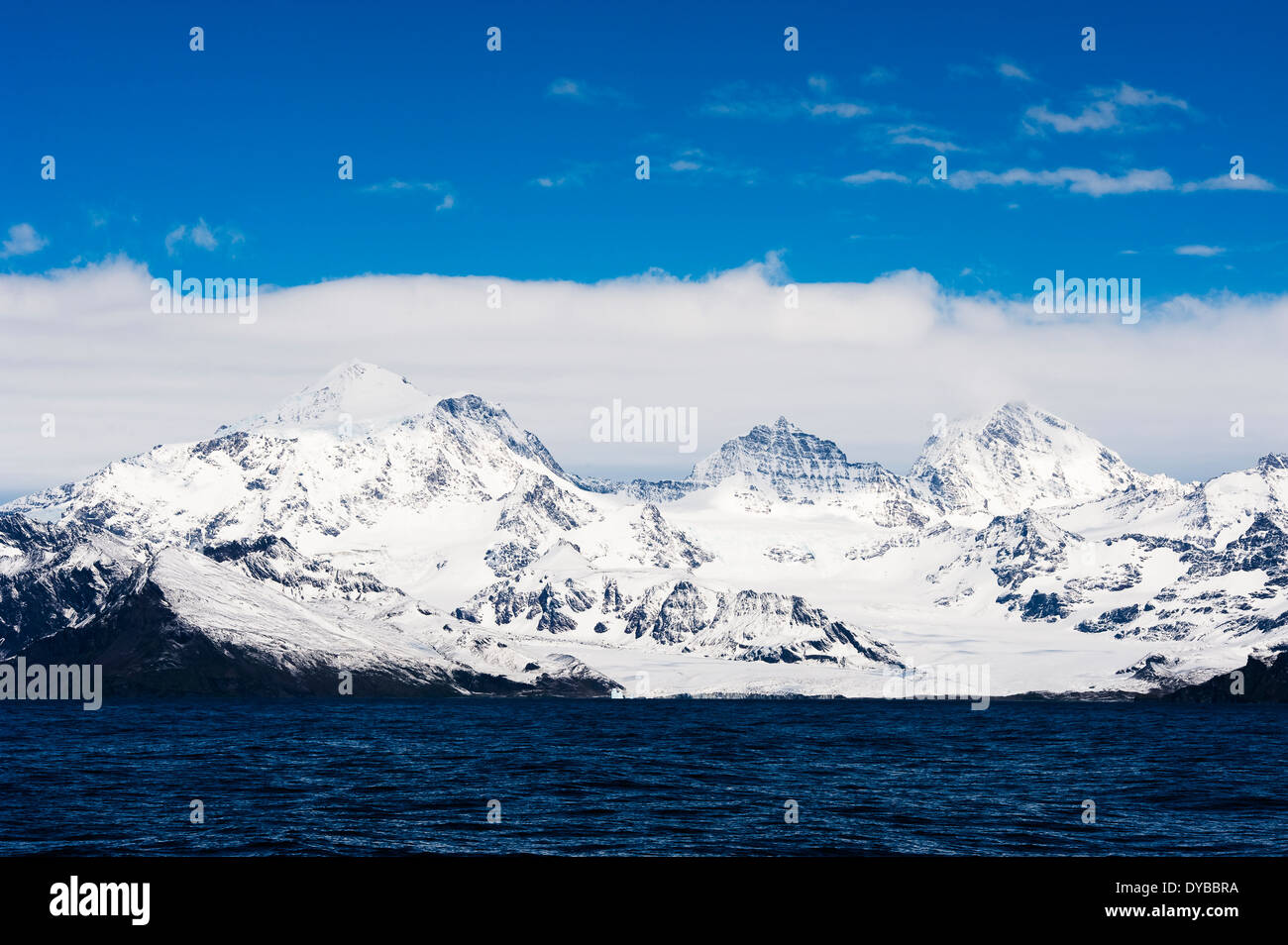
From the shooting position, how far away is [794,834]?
67.1 metres

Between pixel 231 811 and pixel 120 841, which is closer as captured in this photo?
pixel 120 841

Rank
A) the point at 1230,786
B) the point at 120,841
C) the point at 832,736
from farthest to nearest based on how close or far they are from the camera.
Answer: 1. the point at 832,736
2. the point at 1230,786
3. the point at 120,841

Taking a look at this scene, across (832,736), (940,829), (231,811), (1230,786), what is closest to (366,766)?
(231,811)

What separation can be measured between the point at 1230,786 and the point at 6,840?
281ft

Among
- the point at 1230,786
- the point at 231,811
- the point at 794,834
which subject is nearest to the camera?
the point at 794,834

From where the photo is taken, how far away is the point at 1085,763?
431 feet
